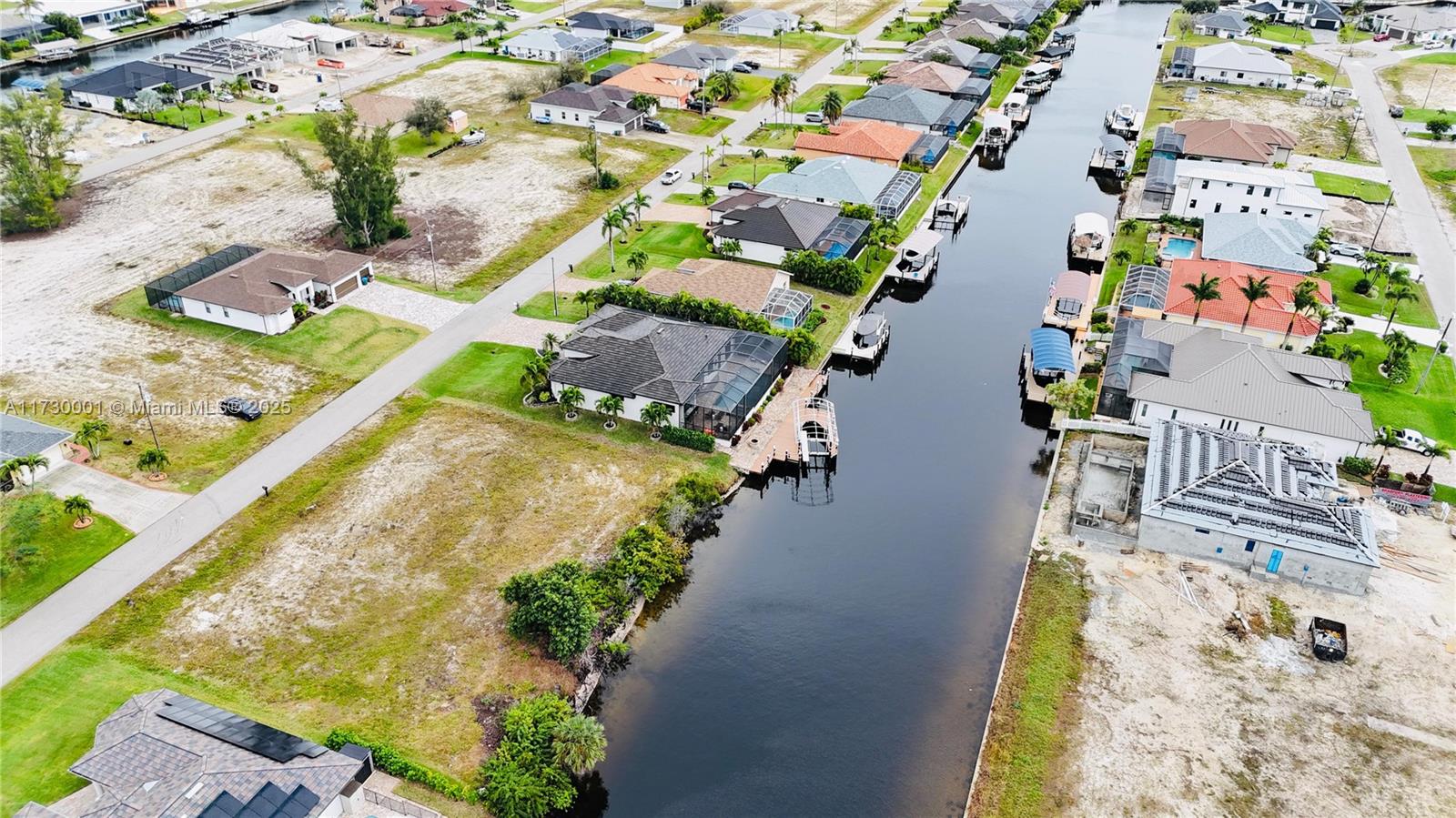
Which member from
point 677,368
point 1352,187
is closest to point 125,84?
point 677,368

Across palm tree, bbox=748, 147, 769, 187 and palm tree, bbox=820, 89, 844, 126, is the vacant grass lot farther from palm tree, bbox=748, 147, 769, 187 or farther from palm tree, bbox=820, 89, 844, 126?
palm tree, bbox=820, 89, 844, 126

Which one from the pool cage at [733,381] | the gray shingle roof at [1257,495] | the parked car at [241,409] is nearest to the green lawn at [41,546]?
the parked car at [241,409]

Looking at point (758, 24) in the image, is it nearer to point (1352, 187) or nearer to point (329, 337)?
point (1352, 187)

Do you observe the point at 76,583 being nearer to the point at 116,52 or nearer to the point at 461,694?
the point at 461,694

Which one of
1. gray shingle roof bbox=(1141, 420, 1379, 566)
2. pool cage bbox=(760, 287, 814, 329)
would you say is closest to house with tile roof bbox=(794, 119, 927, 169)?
pool cage bbox=(760, 287, 814, 329)

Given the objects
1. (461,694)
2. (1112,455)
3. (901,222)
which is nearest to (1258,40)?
(901,222)

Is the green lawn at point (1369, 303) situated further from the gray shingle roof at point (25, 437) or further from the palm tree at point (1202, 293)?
the gray shingle roof at point (25, 437)
